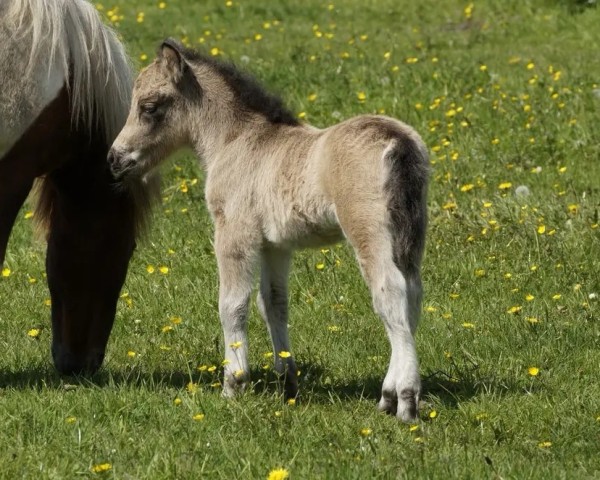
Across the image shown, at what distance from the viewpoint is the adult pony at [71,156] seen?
18.9ft

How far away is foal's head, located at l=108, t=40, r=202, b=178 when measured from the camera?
18.9 ft

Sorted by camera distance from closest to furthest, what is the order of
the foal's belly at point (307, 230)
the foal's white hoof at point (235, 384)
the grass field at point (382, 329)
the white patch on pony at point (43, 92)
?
the grass field at point (382, 329) < the foal's belly at point (307, 230) < the foal's white hoof at point (235, 384) < the white patch on pony at point (43, 92)

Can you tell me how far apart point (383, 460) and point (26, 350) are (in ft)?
9.33

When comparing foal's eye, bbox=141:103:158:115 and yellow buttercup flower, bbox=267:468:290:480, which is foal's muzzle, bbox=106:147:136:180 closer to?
foal's eye, bbox=141:103:158:115

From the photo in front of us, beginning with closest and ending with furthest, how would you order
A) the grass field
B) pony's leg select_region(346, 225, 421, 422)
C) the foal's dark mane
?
the grass field → pony's leg select_region(346, 225, 421, 422) → the foal's dark mane

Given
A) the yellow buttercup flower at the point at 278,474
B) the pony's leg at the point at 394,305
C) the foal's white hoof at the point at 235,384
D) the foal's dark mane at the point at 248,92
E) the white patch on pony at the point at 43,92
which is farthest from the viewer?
the foal's dark mane at the point at 248,92

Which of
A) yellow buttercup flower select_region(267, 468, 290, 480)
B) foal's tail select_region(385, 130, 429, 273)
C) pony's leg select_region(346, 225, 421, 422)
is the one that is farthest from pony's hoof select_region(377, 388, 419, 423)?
yellow buttercup flower select_region(267, 468, 290, 480)

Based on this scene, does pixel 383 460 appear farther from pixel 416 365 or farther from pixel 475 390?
pixel 475 390

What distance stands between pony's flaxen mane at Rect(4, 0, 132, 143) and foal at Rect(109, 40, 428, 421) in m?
0.29

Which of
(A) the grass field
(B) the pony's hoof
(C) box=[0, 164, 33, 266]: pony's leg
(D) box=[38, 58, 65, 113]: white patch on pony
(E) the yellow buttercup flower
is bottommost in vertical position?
(A) the grass field

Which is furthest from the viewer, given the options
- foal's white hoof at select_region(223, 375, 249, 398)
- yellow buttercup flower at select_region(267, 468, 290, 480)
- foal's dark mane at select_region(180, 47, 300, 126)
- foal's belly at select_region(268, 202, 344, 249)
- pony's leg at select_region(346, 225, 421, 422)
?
foal's dark mane at select_region(180, 47, 300, 126)

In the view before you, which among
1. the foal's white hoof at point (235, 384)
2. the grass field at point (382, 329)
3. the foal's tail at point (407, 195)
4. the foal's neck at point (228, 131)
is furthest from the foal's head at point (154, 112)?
the foal's tail at point (407, 195)

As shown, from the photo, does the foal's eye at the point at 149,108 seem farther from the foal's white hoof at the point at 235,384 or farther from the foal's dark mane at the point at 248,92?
the foal's white hoof at the point at 235,384

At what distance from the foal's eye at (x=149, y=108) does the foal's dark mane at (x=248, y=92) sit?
0.31 metres
